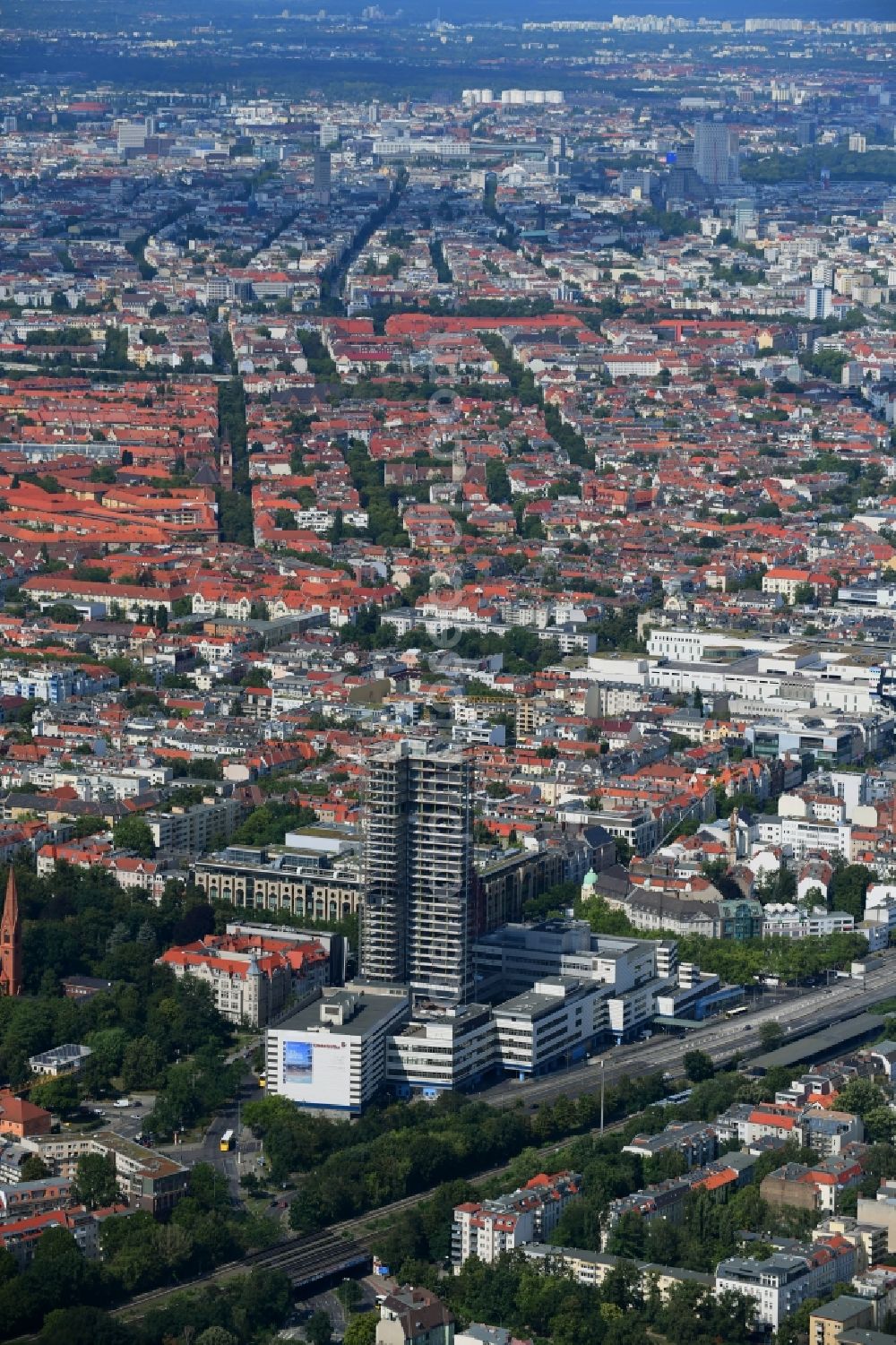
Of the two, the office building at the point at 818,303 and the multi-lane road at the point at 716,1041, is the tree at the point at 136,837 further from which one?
the office building at the point at 818,303

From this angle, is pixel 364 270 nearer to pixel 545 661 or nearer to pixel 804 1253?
pixel 545 661

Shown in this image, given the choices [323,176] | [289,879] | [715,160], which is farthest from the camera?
[715,160]

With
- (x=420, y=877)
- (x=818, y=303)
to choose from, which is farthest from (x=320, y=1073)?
(x=818, y=303)

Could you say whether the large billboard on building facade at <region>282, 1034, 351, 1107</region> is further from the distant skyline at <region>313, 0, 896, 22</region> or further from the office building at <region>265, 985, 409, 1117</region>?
the distant skyline at <region>313, 0, 896, 22</region>

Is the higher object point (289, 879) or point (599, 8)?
point (289, 879)

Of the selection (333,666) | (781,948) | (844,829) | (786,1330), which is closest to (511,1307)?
(786,1330)

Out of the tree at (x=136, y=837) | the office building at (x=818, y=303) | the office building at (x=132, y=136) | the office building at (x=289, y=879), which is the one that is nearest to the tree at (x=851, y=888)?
the office building at (x=289, y=879)

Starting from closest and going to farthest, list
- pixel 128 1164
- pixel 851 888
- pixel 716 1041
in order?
pixel 128 1164
pixel 716 1041
pixel 851 888

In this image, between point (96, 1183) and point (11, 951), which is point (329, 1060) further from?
point (11, 951)
